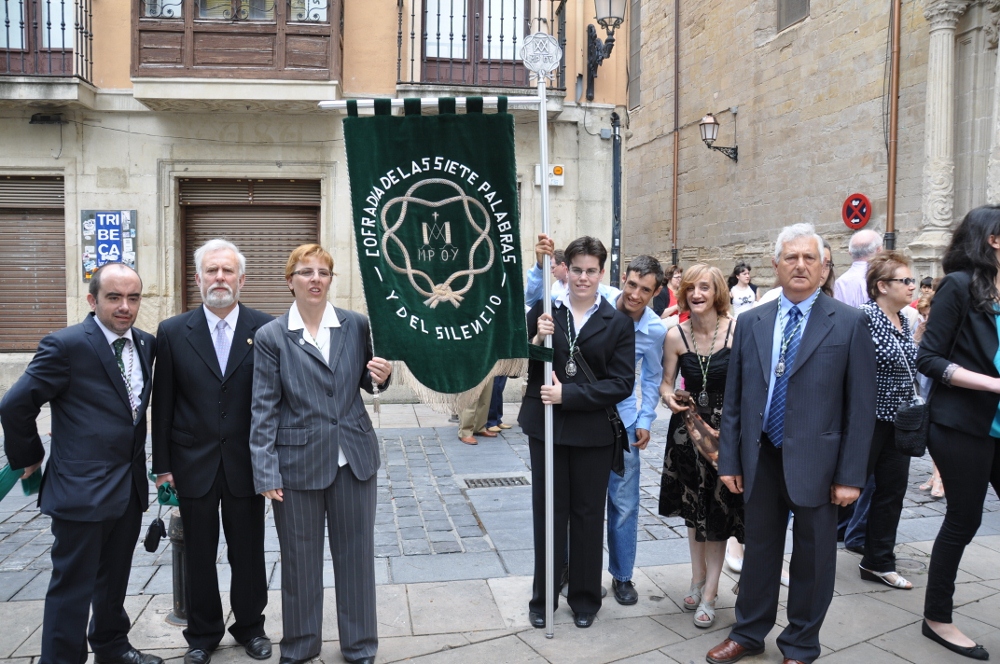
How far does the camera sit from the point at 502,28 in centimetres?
1137

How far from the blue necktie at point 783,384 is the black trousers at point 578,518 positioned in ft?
2.77

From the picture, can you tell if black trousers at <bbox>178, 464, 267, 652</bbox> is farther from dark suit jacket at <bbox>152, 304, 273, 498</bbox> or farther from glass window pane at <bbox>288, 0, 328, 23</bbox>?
glass window pane at <bbox>288, 0, 328, 23</bbox>

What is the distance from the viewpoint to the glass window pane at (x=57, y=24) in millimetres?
10727

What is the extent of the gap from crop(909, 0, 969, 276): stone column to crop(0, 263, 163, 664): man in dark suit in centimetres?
1200

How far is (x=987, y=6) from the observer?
11812 mm

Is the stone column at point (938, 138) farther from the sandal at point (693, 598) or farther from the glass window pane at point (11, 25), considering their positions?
the glass window pane at point (11, 25)

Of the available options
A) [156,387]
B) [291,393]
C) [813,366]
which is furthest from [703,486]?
[156,387]

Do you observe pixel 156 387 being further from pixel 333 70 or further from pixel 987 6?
pixel 987 6

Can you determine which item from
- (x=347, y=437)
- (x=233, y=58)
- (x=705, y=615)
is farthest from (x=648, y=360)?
(x=233, y=58)

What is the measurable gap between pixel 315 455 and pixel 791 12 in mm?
16296

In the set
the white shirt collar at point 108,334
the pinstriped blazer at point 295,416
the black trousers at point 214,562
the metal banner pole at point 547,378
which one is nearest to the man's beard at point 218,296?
the pinstriped blazer at point 295,416

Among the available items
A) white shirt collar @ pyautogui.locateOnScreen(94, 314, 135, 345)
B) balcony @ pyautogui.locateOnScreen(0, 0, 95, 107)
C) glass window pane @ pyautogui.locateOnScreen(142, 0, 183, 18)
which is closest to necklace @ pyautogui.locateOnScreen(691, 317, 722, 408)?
white shirt collar @ pyautogui.locateOnScreen(94, 314, 135, 345)

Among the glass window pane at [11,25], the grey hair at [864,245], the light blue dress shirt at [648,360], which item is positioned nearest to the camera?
the light blue dress shirt at [648,360]

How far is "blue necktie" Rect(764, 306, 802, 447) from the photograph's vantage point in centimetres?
374
